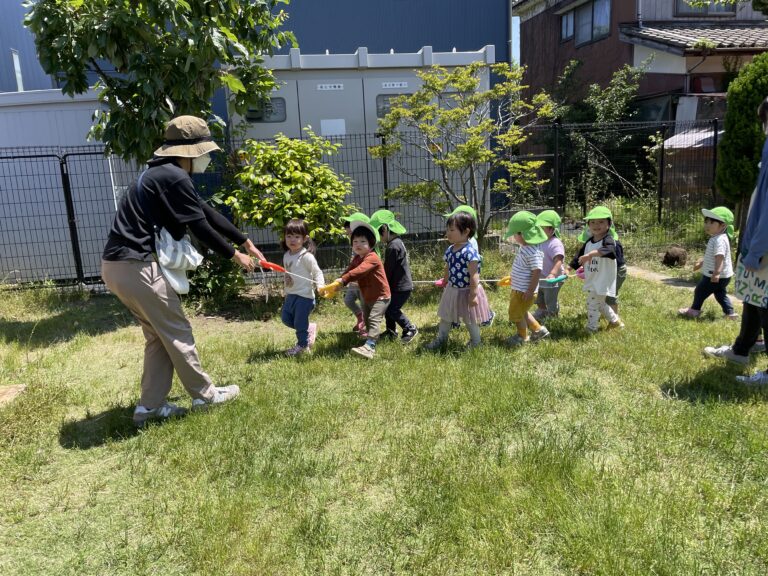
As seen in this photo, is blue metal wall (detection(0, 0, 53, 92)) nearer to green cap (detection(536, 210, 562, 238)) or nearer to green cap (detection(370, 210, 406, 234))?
green cap (detection(370, 210, 406, 234))

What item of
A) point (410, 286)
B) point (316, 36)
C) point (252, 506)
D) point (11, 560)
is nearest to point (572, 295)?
point (410, 286)

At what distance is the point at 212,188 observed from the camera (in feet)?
27.6

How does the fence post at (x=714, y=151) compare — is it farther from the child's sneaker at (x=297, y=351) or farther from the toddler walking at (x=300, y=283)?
the child's sneaker at (x=297, y=351)

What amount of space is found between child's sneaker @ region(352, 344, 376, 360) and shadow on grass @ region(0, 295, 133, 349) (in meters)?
3.35

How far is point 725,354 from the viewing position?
15.0 ft

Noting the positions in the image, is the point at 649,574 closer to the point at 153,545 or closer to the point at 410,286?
the point at 153,545

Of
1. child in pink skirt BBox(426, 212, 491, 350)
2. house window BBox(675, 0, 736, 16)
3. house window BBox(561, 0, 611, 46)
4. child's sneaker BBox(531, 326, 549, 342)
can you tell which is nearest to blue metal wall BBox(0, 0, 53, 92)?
child in pink skirt BBox(426, 212, 491, 350)

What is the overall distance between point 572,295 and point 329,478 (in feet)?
15.8

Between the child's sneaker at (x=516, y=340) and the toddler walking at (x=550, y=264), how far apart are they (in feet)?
2.03

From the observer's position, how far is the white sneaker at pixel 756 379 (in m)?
4.09

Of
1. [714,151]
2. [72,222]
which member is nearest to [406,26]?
[714,151]

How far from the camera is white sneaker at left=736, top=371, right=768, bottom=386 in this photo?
4.09 meters

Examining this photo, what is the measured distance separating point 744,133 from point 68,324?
391 inches

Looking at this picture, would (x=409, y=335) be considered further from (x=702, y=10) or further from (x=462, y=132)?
(x=702, y=10)
